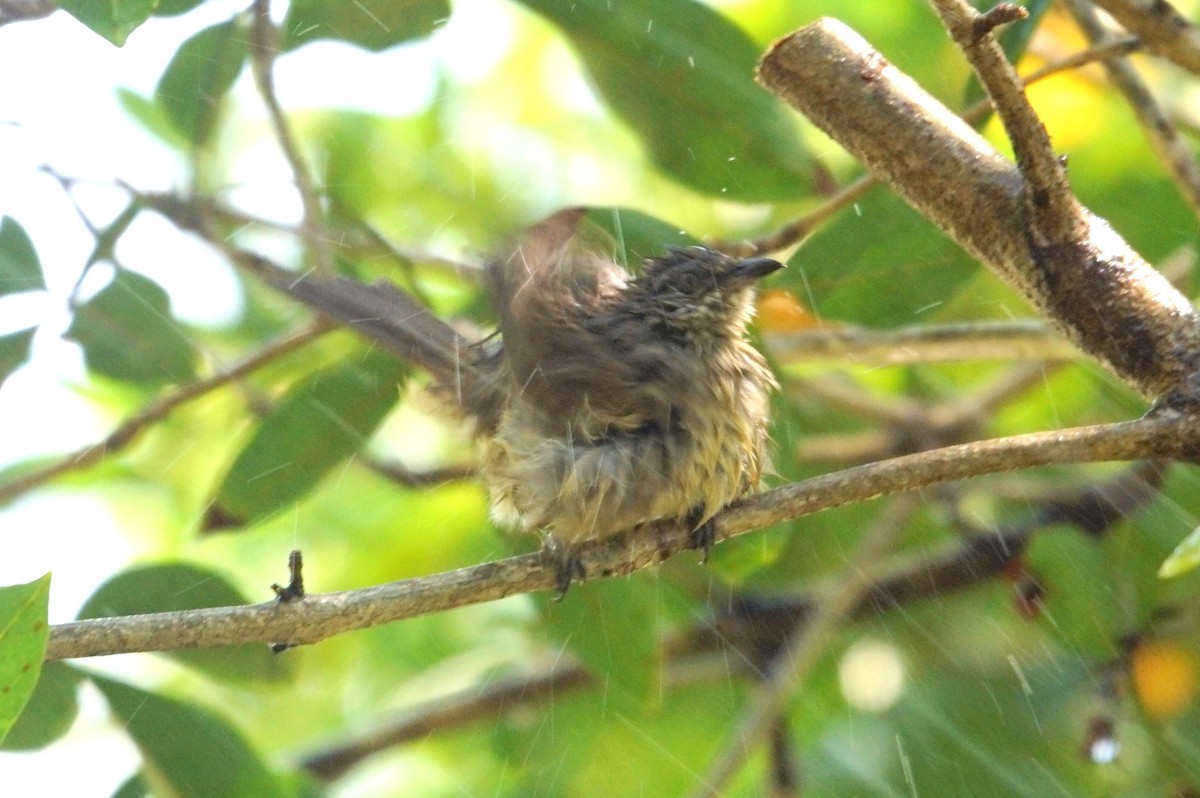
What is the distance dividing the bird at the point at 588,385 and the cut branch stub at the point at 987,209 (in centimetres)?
58

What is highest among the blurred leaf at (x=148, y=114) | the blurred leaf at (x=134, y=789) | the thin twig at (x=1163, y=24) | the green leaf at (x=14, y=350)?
the thin twig at (x=1163, y=24)

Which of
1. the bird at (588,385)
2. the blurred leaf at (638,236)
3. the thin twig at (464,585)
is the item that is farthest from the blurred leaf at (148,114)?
the thin twig at (464,585)

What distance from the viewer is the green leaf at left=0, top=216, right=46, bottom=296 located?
119 inches

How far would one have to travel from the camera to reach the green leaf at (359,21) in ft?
10.0

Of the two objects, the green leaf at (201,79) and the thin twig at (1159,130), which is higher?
the thin twig at (1159,130)

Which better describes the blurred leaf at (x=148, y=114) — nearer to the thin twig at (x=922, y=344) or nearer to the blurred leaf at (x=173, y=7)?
the blurred leaf at (x=173, y=7)

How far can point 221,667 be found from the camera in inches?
123

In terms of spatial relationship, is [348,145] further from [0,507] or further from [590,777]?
[590,777]

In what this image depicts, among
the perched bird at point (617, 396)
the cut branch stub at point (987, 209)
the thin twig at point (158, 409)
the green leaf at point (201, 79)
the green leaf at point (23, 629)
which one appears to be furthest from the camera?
the thin twig at point (158, 409)

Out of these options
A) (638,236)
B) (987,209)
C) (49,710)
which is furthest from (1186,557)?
(49,710)

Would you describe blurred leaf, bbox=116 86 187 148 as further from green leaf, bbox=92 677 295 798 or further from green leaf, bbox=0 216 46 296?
green leaf, bbox=92 677 295 798

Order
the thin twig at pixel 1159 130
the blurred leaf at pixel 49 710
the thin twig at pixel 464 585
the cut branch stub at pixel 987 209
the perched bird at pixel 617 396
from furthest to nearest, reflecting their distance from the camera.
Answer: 1. the thin twig at pixel 1159 130
2. the blurred leaf at pixel 49 710
3. the perched bird at pixel 617 396
4. the cut branch stub at pixel 987 209
5. the thin twig at pixel 464 585

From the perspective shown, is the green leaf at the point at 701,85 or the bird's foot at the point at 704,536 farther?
the green leaf at the point at 701,85

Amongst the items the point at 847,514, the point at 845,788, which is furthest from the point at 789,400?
the point at 845,788
